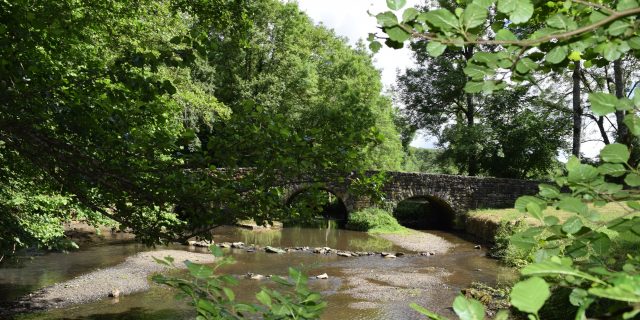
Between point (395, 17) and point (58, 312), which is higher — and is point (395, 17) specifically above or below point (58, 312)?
above

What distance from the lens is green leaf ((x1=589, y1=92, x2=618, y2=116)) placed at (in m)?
1.32

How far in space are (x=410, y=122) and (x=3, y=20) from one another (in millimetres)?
30049

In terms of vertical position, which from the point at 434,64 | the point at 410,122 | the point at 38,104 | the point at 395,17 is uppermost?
the point at 434,64

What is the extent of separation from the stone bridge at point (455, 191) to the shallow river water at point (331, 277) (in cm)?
624

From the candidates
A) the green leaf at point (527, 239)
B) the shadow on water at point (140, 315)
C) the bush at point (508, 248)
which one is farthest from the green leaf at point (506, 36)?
the bush at point (508, 248)

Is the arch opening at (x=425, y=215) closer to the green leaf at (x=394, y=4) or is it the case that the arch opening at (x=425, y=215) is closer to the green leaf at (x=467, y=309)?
the green leaf at (x=394, y=4)

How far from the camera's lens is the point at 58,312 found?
910 centimetres

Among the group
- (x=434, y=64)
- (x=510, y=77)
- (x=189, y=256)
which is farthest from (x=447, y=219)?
(x=510, y=77)

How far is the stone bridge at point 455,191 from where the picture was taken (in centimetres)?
2749

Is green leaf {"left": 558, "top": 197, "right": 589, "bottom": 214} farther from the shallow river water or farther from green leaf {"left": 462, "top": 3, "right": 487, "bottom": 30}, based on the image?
the shallow river water

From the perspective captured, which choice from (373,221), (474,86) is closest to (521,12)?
(474,86)

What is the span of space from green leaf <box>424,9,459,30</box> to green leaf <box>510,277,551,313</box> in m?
0.68

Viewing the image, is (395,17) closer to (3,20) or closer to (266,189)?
(266,189)

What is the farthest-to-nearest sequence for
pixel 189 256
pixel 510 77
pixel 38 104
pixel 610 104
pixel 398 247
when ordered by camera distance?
pixel 398 247, pixel 189 256, pixel 38 104, pixel 510 77, pixel 610 104
